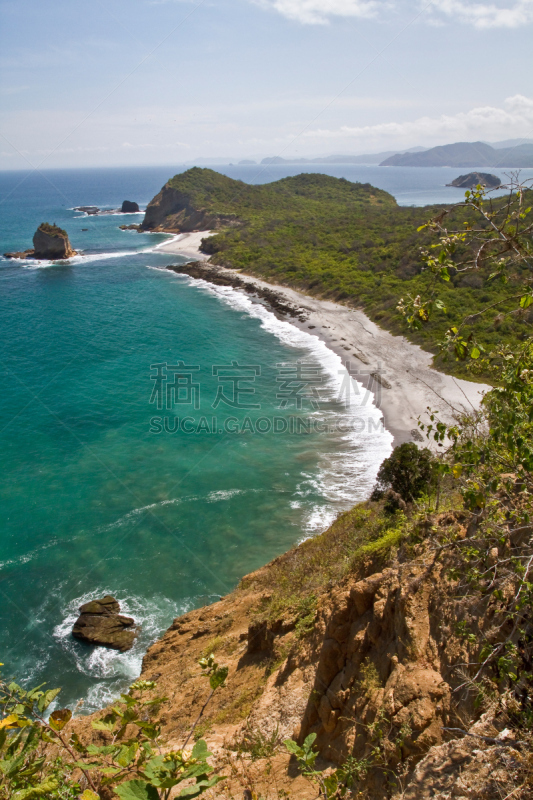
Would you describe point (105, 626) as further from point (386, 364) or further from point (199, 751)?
point (386, 364)

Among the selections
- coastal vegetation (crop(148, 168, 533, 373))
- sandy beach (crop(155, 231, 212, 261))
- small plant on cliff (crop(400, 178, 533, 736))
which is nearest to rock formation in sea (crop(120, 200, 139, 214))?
coastal vegetation (crop(148, 168, 533, 373))

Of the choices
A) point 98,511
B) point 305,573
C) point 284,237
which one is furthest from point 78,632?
point 284,237

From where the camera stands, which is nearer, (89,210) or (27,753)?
(27,753)

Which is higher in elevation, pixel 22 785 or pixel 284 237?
pixel 284 237

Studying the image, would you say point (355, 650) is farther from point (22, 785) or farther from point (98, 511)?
point (98, 511)

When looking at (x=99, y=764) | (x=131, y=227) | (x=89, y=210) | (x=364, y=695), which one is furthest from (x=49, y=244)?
(x=99, y=764)

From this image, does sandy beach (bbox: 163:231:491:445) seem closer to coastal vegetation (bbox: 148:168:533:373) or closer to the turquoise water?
the turquoise water

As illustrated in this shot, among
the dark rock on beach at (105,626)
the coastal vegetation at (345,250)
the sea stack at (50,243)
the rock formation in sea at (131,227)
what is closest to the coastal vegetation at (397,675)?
the coastal vegetation at (345,250)
